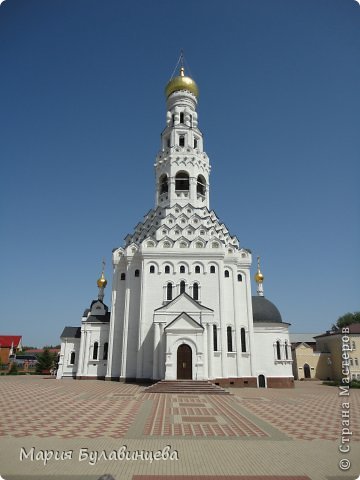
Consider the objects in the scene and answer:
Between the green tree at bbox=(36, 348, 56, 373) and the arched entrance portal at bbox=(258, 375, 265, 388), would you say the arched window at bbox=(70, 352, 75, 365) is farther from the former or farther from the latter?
the green tree at bbox=(36, 348, 56, 373)

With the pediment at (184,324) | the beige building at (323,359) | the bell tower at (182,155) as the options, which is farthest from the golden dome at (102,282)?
the beige building at (323,359)

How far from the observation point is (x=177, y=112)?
132 feet

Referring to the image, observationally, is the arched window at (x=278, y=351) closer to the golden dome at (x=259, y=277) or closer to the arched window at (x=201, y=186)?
the golden dome at (x=259, y=277)

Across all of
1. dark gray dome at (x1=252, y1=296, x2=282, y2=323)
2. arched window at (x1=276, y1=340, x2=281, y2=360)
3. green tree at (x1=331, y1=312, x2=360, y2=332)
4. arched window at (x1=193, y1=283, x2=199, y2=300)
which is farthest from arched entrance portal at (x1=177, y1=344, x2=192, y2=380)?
green tree at (x1=331, y1=312, x2=360, y2=332)

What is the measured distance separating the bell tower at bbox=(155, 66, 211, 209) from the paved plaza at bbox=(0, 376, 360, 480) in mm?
25483

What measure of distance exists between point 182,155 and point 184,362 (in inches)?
907

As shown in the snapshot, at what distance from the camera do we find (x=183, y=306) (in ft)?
91.4

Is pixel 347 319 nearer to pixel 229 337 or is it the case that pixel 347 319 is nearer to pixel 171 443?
pixel 229 337

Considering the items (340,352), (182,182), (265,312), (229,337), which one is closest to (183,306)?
(229,337)

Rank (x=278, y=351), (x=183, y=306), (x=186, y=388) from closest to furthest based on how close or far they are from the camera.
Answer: (x=186, y=388), (x=183, y=306), (x=278, y=351)

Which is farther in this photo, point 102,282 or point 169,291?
point 102,282

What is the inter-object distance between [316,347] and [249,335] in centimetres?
3036

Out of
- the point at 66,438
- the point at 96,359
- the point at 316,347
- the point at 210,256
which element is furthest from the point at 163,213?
the point at 316,347

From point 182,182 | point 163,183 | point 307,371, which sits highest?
point 163,183
